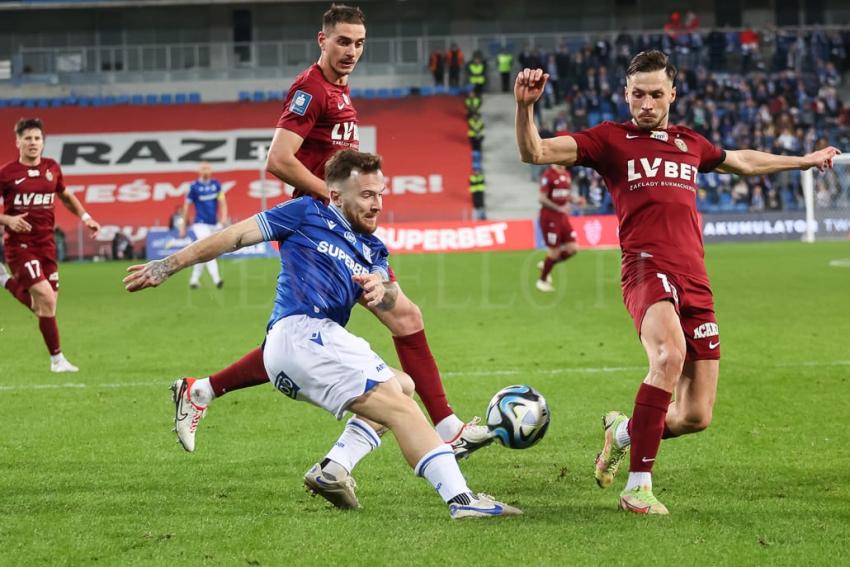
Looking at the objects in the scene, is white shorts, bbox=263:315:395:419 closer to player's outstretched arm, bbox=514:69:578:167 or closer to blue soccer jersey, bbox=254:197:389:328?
blue soccer jersey, bbox=254:197:389:328

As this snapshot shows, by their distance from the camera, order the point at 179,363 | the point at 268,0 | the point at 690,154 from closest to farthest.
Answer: the point at 690,154 → the point at 179,363 → the point at 268,0

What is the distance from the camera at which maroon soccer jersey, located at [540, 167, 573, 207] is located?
1939cm

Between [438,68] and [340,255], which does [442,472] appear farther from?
[438,68]

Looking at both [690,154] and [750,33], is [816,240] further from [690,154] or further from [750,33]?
[690,154]

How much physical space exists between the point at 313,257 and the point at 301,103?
1.42 meters

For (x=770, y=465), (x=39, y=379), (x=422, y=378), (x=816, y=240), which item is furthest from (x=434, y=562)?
(x=816, y=240)

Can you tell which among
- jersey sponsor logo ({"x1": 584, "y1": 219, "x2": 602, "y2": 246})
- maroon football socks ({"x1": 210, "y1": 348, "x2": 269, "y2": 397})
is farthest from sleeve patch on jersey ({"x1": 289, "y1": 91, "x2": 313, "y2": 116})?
jersey sponsor logo ({"x1": 584, "y1": 219, "x2": 602, "y2": 246})

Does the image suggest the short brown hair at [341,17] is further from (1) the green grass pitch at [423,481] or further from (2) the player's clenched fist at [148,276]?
(1) the green grass pitch at [423,481]

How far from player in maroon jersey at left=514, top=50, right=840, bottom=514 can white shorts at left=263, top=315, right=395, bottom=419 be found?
4.22 feet

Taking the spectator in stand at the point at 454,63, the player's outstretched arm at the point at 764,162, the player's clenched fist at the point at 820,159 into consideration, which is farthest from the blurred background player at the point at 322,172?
the spectator in stand at the point at 454,63

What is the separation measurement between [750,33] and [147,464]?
39469 mm

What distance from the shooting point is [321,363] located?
5160mm

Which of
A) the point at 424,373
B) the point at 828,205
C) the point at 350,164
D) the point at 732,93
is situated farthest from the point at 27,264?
the point at 732,93

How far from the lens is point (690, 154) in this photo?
19.3 ft
